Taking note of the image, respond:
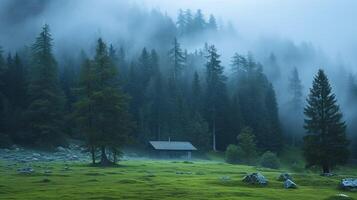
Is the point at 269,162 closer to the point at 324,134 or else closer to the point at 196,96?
the point at 324,134

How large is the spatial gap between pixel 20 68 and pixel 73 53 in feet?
233

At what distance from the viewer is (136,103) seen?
433 ft

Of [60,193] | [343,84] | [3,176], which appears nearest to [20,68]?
[3,176]

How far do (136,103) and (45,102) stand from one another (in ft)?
118

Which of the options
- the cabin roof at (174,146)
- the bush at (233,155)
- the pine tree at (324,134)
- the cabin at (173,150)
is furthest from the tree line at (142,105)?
the cabin at (173,150)

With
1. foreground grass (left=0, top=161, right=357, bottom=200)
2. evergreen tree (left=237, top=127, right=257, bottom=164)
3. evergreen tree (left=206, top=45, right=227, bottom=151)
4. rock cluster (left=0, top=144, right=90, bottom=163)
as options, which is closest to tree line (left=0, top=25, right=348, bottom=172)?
evergreen tree (left=206, top=45, right=227, bottom=151)

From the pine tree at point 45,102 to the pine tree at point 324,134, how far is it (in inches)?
2182

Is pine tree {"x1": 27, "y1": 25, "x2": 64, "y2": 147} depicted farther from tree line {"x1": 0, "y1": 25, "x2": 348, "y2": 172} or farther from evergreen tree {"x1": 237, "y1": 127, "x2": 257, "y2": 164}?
evergreen tree {"x1": 237, "y1": 127, "x2": 257, "y2": 164}

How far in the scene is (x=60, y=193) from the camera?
114 feet

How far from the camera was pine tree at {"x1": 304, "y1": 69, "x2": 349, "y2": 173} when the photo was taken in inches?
2665

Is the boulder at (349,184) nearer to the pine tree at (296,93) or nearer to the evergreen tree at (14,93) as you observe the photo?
the evergreen tree at (14,93)

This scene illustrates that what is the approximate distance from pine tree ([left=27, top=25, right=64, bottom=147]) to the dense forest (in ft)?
0.71

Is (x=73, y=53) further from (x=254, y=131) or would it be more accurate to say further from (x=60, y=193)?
(x=60, y=193)

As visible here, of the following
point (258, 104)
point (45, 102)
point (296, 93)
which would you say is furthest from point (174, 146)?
point (296, 93)
